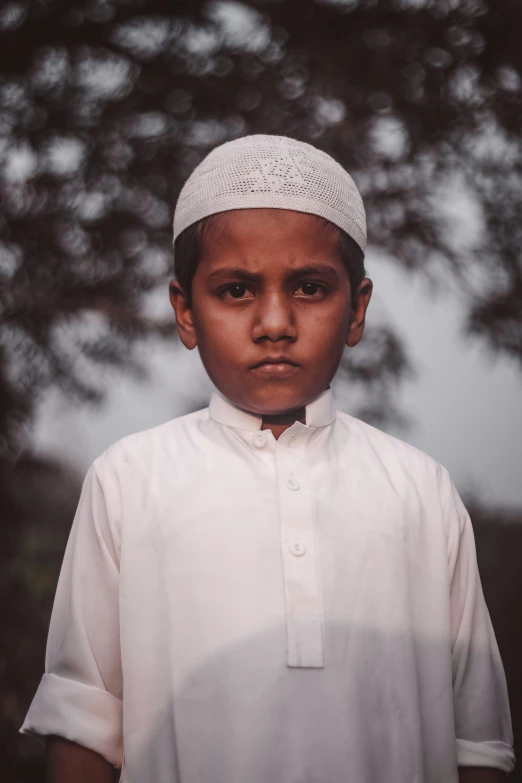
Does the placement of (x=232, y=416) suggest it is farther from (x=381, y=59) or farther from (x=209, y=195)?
(x=381, y=59)

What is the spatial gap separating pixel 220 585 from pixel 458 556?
483mm

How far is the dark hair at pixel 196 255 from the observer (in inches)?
62.9

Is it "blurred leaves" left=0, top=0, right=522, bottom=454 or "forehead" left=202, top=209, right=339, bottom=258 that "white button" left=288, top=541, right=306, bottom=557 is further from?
"blurred leaves" left=0, top=0, right=522, bottom=454

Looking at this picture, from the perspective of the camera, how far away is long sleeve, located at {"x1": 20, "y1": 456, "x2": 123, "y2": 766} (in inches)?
56.2

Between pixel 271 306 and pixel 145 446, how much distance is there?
1.25 feet

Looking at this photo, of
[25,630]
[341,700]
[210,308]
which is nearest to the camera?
[341,700]

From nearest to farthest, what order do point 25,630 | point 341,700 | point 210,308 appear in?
point 341,700
point 210,308
point 25,630

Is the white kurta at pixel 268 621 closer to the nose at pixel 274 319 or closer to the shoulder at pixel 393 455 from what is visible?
the shoulder at pixel 393 455

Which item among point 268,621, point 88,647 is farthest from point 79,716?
point 268,621

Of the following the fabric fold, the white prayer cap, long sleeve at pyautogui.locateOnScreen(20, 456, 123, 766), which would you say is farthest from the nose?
the fabric fold

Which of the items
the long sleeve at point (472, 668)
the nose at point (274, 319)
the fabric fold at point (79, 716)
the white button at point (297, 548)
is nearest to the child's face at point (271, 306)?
the nose at point (274, 319)

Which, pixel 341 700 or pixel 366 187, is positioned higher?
pixel 366 187

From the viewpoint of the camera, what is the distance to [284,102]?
2.74m

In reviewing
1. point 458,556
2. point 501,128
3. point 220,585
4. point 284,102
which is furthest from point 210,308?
point 501,128
